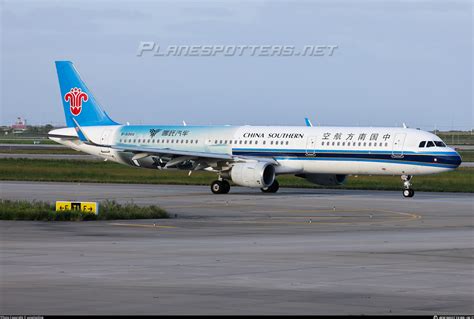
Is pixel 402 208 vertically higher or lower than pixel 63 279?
higher

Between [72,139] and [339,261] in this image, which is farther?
[72,139]

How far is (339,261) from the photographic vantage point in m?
23.4

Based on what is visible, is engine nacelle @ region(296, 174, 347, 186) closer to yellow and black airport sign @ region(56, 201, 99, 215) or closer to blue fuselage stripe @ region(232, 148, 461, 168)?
blue fuselage stripe @ region(232, 148, 461, 168)

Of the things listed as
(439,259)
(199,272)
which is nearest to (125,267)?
(199,272)

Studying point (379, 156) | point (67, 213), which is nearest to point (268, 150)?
point (379, 156)

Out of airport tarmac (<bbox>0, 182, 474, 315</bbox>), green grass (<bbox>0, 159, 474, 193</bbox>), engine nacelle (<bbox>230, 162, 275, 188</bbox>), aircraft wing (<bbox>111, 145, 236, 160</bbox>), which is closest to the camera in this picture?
airport tarmac (<bbox>0, 182, 474, 315</bbox>)

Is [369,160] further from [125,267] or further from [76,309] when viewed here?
[76,309]

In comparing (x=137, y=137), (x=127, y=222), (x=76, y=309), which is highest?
(x=137, y=137)

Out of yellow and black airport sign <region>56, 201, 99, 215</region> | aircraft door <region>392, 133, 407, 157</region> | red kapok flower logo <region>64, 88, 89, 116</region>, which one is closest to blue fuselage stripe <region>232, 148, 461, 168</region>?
aircraft door <region>392, 133, 407, 157</region>

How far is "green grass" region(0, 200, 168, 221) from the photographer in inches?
1348

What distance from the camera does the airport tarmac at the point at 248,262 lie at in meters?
17.1

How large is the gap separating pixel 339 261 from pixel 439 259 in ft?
7.84

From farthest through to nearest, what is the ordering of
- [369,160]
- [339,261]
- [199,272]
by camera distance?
[369,160]
[339,261]
[199,272]

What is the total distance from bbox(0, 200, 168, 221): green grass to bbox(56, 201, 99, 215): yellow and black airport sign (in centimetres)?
22
